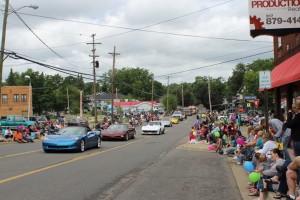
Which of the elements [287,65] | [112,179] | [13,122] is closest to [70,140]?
[112,179]

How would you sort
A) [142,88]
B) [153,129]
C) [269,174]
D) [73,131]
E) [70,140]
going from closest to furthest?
[269,174], [70,140], [73,131], [153,129], [142,88]

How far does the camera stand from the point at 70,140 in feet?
62.6

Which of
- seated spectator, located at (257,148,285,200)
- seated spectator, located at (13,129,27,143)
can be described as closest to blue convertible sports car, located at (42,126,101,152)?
seated spectator, located at (13,129,27,143)

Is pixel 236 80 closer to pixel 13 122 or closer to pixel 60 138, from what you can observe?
pixel 13 122

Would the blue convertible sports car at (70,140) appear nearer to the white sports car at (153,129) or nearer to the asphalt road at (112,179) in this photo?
the asphalt road at (112,179)

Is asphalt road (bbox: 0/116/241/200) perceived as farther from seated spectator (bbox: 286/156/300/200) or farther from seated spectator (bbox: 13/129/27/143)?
seated spectator (bbox: 13/129/27/143)

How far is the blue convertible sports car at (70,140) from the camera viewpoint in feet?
61.8

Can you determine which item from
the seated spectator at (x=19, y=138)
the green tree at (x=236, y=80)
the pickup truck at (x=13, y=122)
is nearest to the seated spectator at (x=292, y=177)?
the seated spectator at (x=19, y=138)

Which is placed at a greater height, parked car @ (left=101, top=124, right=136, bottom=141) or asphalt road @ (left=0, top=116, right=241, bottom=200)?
parked car @ (left=101, top=124, right=136, bottom=141)

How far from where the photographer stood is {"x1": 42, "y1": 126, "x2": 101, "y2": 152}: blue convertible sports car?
61.8ft

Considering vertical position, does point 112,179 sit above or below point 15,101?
below

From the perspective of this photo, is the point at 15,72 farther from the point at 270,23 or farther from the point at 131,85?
the point at 270,23

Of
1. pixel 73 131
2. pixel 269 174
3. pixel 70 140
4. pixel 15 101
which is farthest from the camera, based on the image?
pixel 15 101

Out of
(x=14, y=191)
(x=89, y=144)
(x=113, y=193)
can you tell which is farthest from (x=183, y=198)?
(x=89, y=144)
